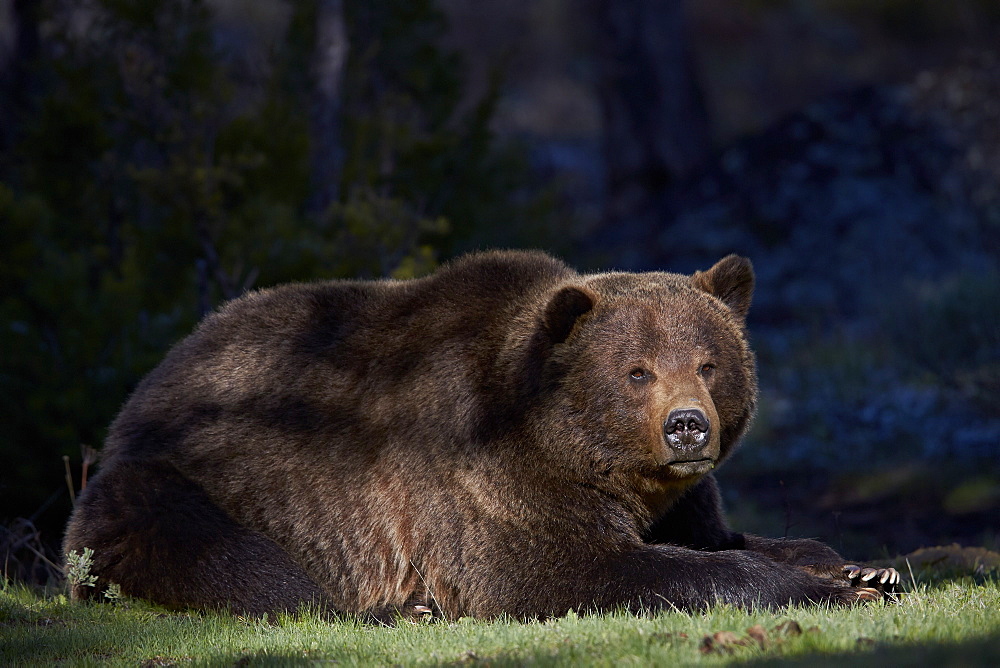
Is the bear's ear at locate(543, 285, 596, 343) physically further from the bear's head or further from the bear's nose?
the bear's nose

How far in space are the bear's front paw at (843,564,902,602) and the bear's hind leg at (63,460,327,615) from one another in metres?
2.64

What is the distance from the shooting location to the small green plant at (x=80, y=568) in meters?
5.52

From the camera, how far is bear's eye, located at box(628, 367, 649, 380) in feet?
17.5

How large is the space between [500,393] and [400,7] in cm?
929

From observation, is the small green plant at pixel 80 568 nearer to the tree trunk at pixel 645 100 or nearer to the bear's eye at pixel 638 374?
the bear's eye at pixel 638 374

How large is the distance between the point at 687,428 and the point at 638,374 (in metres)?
0.43

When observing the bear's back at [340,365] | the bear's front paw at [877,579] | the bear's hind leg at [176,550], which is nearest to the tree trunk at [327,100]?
the bear's back at [340,365]

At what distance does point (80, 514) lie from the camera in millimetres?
5820

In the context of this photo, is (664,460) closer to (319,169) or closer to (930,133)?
(319,169)

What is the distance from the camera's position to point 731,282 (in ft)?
19.5

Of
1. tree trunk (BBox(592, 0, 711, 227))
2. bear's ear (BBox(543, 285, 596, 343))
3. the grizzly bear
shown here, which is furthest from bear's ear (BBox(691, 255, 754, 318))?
tree trunk (BBox(592, 0, 711, 227))

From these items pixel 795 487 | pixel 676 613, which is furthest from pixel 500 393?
pixel 795 487

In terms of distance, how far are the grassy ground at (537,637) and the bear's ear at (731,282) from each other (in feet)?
5.62

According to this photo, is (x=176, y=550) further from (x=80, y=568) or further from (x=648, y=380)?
(x=648, y=380)
